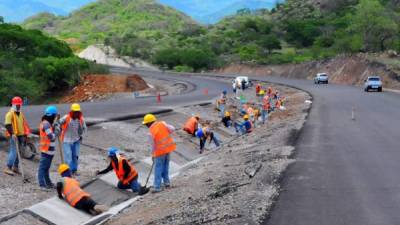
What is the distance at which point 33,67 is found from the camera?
64.4 metres

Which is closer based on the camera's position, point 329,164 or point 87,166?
point 329,164

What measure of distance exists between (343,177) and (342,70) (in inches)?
2544

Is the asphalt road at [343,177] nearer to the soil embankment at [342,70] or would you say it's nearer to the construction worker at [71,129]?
the construction worker at [71,129]

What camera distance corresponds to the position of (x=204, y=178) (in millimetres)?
16469

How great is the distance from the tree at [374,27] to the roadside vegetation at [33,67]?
3754 centimetres

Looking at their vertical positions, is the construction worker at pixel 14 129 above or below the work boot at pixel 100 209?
above

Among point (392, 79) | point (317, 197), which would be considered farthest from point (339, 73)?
point (317, 197)

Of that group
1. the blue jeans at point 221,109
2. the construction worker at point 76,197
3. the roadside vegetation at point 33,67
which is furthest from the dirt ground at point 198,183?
the roadside vegetation at point 33,67

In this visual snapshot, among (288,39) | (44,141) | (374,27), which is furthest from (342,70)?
(44,141)

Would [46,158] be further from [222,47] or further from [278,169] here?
[222,47]

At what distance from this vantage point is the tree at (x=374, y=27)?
8962 cm

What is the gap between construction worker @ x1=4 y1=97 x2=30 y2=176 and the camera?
15875 millimetres

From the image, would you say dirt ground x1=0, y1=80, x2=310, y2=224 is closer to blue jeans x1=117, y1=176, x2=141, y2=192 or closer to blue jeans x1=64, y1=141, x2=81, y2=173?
blue jeans x1=64, y1=141, x2=81, y2=173

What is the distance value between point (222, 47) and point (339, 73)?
2313 inches
